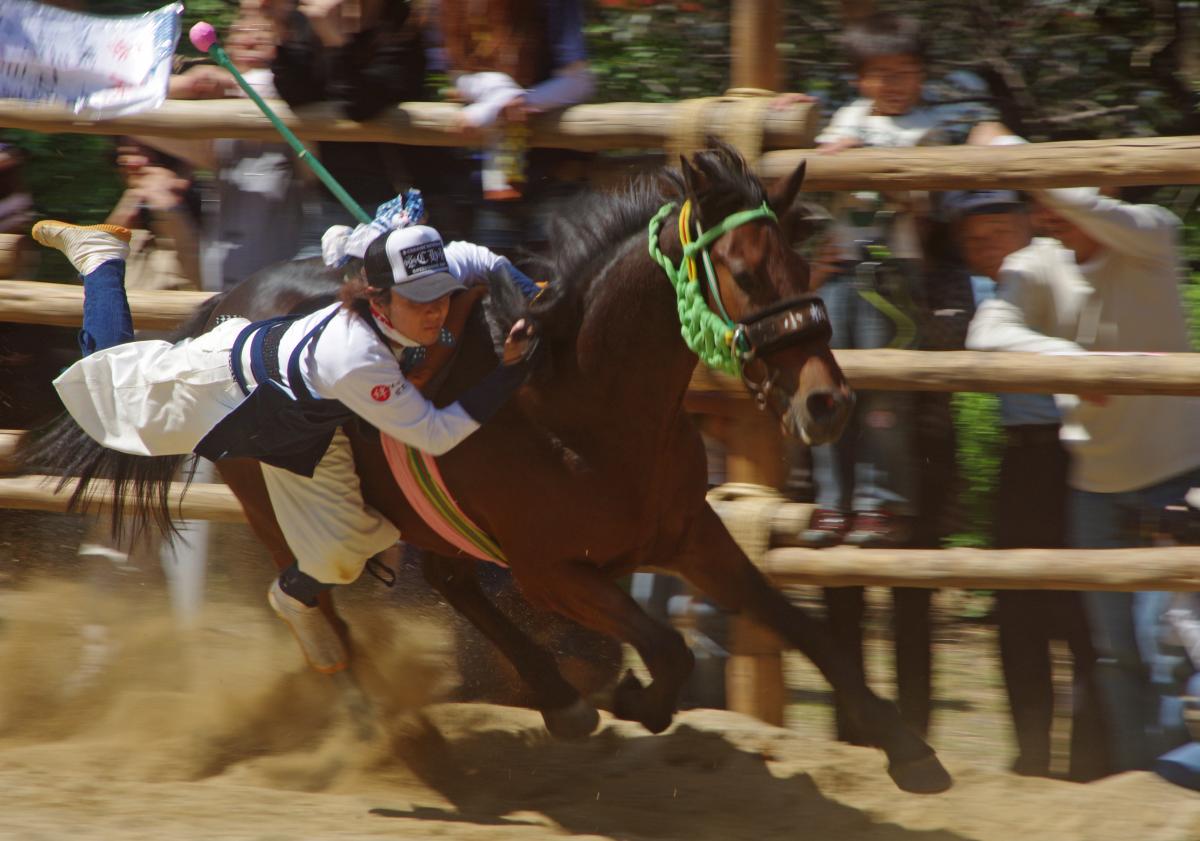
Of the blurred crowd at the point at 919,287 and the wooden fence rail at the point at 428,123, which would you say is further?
the wooden fence rail at the point at 428,123

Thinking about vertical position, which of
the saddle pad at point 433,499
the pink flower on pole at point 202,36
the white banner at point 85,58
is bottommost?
the saddle pad at point 433,499

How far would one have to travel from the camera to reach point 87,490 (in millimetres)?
5215

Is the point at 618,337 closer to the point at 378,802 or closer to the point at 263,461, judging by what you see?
the point at 263,461

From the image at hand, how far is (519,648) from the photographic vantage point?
4.45m

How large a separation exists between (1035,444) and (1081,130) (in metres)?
2.47

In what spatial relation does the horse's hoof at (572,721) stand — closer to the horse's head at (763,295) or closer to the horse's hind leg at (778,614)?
the horse's hind leg at (778,614)

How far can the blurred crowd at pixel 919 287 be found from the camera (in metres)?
4.37

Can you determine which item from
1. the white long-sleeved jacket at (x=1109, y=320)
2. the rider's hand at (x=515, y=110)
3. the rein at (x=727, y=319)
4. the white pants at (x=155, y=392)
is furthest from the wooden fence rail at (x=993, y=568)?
the white pants at (x=155, y=392)

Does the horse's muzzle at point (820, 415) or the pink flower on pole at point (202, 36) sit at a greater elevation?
the pink flower on pole at point (202, 36)

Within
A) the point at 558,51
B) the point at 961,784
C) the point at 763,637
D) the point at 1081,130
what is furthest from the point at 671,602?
the point at 1081,130

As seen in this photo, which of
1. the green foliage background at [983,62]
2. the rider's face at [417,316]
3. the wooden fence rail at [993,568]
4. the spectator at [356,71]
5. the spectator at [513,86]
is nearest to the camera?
the rider's face at [417,316]

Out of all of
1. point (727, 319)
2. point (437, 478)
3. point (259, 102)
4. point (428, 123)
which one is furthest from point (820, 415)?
point (259, 102)

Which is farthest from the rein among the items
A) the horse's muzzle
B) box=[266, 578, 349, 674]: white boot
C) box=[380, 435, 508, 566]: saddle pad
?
box=[266, 578, 349, 674]: white boot

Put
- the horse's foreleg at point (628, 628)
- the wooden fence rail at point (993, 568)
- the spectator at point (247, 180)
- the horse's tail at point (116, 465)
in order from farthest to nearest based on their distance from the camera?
the spectator at point (247, 180) < the horse's tail at point (116, 465) < the wooden fence rail at point (993, 568) < the horse's foreleg at point (628, 628)
